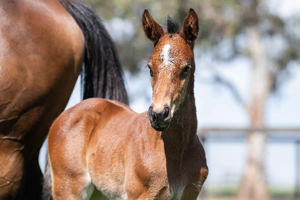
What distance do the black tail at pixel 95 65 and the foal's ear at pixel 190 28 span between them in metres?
1.41

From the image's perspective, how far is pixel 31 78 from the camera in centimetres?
330

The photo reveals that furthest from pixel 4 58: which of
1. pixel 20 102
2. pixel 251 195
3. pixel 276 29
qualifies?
pixel 276 29

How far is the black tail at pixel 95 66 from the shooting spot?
397cm

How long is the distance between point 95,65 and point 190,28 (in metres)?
1.48

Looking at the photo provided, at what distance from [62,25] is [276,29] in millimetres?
13906

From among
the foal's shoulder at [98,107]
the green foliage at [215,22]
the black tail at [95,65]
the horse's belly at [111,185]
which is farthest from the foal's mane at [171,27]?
the green foliage at [215,22]

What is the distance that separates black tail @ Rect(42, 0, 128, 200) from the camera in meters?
3.97

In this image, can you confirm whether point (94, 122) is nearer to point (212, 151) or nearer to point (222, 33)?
point (212, 151)

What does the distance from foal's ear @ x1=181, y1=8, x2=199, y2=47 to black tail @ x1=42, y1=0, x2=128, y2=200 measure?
1406mm

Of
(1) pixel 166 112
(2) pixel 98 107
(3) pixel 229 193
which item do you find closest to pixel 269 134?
(3) pixel 229 193

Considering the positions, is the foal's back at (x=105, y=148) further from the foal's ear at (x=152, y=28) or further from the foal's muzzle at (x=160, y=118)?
the foal's ear at (x=152, y=28)

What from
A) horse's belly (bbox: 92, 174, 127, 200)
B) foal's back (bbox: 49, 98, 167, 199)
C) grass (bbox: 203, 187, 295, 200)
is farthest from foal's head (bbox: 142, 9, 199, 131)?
grass (bbox: 203, 187, 295, 200)

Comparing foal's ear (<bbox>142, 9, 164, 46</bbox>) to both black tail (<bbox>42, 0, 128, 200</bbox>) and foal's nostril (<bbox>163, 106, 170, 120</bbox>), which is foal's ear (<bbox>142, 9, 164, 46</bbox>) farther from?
black tail (<bbox>42, 0, 128, 200</bbox>)

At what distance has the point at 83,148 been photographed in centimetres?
310
